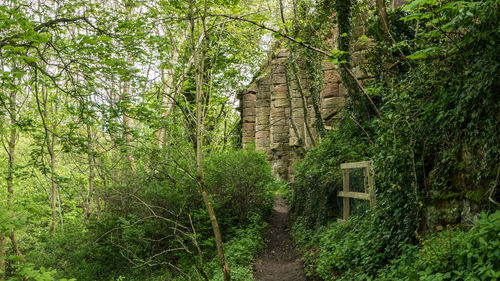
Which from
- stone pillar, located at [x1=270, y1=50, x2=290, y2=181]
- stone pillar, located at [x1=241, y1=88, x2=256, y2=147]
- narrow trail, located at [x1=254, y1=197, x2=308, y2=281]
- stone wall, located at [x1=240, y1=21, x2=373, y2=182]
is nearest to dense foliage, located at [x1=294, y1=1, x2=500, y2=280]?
narrow trail, located at [x1=254, y1=197, x2=308, y2=281]

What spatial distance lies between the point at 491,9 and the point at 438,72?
1159 mm

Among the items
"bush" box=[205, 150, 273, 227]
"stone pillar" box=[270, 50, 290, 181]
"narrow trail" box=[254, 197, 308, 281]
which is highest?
"stone pillar" box=[270, 50, 290, 181]

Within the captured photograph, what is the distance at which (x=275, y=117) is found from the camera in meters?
21.1

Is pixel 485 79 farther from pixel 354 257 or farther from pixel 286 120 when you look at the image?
pixel 286 120

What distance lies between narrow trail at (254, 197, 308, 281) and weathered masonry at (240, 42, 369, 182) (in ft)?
18.5

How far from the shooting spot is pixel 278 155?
2130cm

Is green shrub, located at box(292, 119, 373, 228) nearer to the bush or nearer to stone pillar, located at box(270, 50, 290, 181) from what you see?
the bush

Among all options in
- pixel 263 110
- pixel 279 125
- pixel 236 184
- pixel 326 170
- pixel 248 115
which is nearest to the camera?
pixel 326 170

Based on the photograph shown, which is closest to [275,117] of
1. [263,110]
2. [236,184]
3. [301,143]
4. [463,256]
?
[263,110]

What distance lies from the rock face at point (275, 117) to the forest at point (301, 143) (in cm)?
389

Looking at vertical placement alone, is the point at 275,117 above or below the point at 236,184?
above

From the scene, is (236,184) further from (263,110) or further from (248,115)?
(248,115)

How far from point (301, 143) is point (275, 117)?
5830 millimetres

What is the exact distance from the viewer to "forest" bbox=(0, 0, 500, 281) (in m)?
4.23
